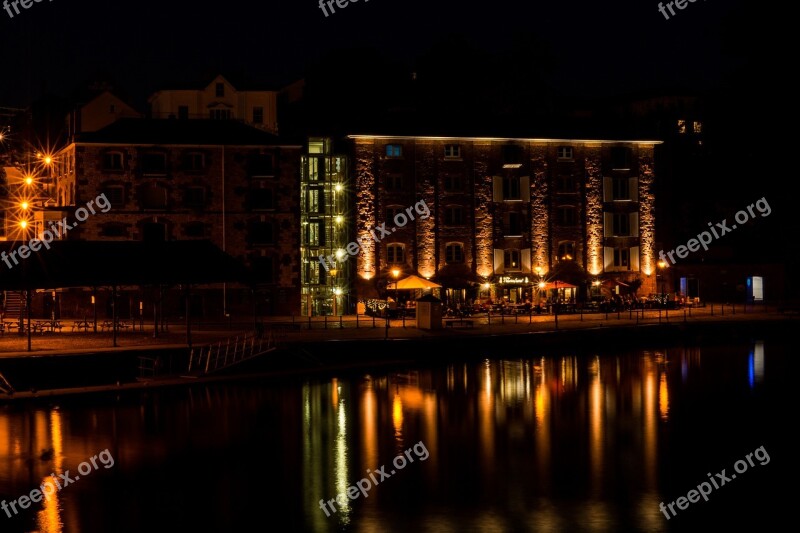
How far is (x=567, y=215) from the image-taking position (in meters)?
66.9

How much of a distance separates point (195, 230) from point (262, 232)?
156 inches

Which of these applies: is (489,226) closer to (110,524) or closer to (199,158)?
(199,158)

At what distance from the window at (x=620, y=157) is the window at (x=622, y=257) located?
5.51 meters

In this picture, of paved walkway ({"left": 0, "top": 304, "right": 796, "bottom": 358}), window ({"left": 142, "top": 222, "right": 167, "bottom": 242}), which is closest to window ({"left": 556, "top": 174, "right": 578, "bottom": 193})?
paved walkway ({"left": 0, "top": 304, "right": 796, "bottom": 358})

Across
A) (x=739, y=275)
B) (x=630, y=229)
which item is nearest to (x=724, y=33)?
(x=630, y=229)

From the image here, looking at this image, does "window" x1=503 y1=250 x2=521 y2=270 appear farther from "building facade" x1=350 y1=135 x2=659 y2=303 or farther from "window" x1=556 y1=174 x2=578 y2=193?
"window" x1=556 y1=174 x2=578 y2=193

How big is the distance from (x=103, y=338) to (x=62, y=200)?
75.9 feet

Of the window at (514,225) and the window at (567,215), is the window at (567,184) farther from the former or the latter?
the window at (514,225)

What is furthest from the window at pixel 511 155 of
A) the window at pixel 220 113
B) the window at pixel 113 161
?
the window at pixel 113 161

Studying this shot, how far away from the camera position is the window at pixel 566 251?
217 ft

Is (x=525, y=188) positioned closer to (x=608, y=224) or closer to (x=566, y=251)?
(x=566, y=251)

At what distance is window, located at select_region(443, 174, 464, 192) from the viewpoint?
6431cm

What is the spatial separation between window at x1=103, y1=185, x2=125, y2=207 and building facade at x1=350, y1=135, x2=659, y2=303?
1393cm

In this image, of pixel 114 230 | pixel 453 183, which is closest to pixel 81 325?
pixel 114 230
